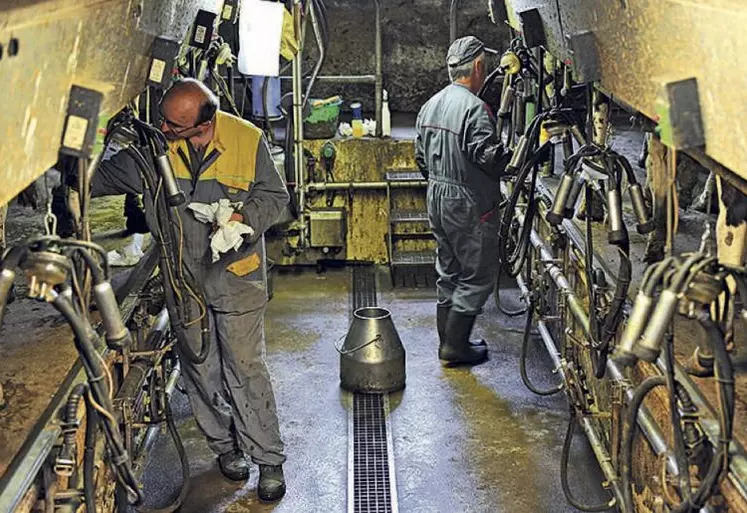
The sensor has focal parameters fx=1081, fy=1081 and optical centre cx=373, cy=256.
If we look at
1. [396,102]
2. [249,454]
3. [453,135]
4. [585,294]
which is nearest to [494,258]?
[453,135]

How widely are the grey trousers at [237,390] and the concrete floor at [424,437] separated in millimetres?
213

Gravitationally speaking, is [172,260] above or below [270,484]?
above

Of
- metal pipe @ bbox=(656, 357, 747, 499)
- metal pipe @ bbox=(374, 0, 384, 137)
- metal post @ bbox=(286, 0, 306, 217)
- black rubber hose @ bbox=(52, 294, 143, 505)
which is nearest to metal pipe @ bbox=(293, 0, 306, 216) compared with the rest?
metal post @ bbox=(286, 0, 306, 217)

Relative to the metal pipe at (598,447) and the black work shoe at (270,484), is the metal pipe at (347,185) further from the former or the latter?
the black work shoe at (270,484)

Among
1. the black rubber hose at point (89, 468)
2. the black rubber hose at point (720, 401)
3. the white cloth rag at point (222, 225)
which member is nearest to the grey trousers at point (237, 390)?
the white cloth rag at point (222, 225)

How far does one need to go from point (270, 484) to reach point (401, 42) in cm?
526

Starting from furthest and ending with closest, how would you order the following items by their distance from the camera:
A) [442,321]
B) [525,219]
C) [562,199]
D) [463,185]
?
[442,321] → [463,185] → [525,219] → [562,199]

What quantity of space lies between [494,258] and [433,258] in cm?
153

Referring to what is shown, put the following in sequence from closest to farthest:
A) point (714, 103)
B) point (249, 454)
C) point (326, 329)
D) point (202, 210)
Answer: point (714, 103)
point (202, 210)
point (249, 454)
point (326, 329)

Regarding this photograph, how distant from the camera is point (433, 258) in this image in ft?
24.8

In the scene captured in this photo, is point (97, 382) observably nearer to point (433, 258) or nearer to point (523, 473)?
point (523, 473)

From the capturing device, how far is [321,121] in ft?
25.0

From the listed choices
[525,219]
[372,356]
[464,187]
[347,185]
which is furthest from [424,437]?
[347,185]

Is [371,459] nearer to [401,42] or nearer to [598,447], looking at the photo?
[598,447]
